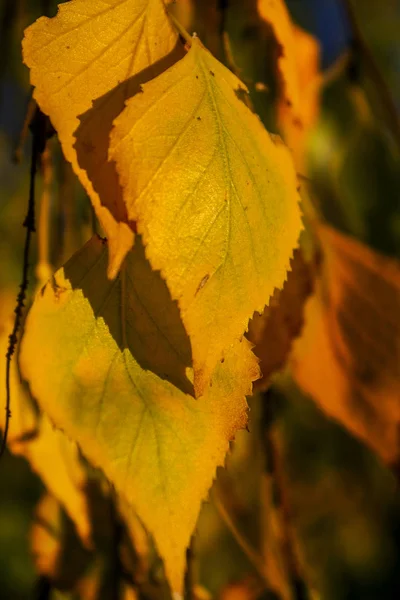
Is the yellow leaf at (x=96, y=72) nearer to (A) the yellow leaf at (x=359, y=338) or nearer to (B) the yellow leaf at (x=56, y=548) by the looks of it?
(A) the yellow leaf at (x=359, y=338)

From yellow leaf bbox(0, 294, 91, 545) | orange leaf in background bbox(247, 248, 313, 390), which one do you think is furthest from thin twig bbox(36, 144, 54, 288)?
orange leaf in background bbox(247, 248, 313, 390)

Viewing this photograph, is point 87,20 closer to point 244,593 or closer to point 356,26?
point 356,26

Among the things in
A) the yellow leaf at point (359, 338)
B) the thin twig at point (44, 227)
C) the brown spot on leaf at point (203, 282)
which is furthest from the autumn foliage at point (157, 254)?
the yellow leaf at point (359, 338)

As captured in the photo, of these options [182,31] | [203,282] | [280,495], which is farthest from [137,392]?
[280,495]

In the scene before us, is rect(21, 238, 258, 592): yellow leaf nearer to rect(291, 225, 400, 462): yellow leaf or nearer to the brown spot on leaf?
the brown spot on leaf

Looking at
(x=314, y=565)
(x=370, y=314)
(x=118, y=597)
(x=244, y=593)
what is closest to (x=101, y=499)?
(x=118, y=597)

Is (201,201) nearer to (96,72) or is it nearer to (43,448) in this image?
(96,72)
